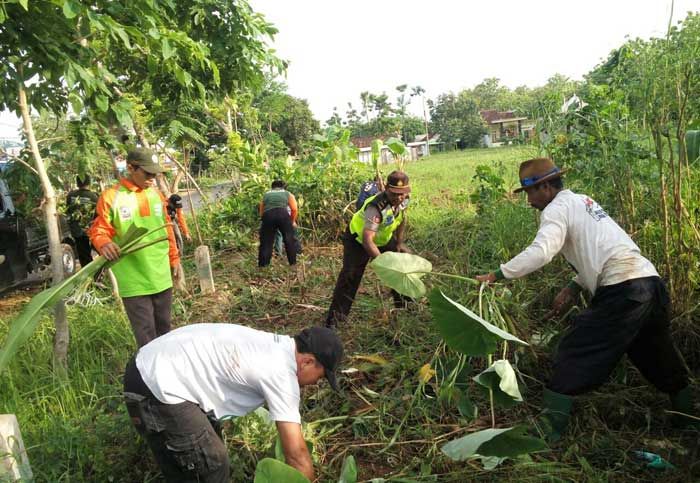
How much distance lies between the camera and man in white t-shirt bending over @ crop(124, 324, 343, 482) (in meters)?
1.88

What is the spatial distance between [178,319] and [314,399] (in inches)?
88.4

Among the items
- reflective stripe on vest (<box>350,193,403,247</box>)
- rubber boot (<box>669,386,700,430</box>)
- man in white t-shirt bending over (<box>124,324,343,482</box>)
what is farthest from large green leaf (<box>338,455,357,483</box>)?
reflective stripe on vest (<box>350,193,403,247</box>)

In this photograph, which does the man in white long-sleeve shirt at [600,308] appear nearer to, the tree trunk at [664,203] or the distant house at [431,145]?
the tree trunk at [664,203]

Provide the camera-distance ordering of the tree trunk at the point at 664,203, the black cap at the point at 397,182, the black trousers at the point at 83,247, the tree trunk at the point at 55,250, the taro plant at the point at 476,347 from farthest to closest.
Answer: the black trousers at the point at 83,247, the black cap at the point at 397,182, the tree trunk at the point at 55,250, the tree trunk at the point at 664,203, the taro plant at the point at 476,347

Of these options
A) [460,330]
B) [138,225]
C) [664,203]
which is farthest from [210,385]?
[664,203]

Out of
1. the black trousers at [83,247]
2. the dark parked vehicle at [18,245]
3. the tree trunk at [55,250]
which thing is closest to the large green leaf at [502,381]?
the tree trunk at [55,250]

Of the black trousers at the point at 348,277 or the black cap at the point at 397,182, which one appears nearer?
the black cap at the point at 397,182

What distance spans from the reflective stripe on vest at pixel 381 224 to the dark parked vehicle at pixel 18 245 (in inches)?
153

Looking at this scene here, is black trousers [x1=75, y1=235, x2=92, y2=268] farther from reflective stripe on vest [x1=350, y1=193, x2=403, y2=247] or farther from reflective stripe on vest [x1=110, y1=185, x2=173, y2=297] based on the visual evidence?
reflective stripe on vest [x1=350, y1=193, x2=403, y2=247]

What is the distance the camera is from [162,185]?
23.5ft

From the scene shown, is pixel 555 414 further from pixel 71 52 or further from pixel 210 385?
pixel 71 52

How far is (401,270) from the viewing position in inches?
115

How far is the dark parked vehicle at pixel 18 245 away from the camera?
6.13 m

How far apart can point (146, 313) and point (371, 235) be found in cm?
167
